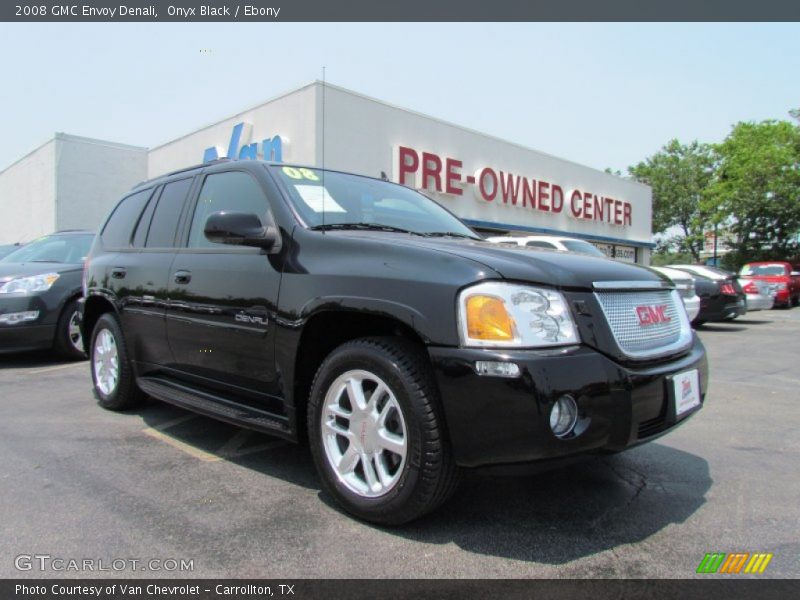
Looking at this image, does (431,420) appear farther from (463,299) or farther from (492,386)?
(463,299)

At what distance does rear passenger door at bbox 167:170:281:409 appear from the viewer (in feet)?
10.2

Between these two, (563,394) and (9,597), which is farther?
(563,394)

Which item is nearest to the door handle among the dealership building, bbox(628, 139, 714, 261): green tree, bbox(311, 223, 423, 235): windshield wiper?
bbox(311, 223, 423, 235): windshield wiper

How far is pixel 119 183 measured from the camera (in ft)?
64.5

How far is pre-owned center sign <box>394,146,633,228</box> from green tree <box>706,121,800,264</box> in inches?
417

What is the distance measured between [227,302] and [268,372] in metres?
0.50

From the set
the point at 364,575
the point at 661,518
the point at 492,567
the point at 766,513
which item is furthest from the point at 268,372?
the point at 766,513

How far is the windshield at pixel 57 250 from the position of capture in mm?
7453

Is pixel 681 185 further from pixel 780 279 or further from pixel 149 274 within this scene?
pixel 149 274

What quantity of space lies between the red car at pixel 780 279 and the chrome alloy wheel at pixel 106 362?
1965cm

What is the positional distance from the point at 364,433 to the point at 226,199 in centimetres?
185

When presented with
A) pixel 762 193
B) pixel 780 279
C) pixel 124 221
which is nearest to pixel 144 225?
pixel 124 221

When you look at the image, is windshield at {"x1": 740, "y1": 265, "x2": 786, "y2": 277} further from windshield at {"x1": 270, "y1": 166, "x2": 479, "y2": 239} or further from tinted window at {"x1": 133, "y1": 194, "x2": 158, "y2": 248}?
tinted window at {"x1": 133, "y1": 194, "x2": 158, "y2": 248}

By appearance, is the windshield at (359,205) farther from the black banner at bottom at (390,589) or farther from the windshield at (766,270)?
the windshield at (766,270)
